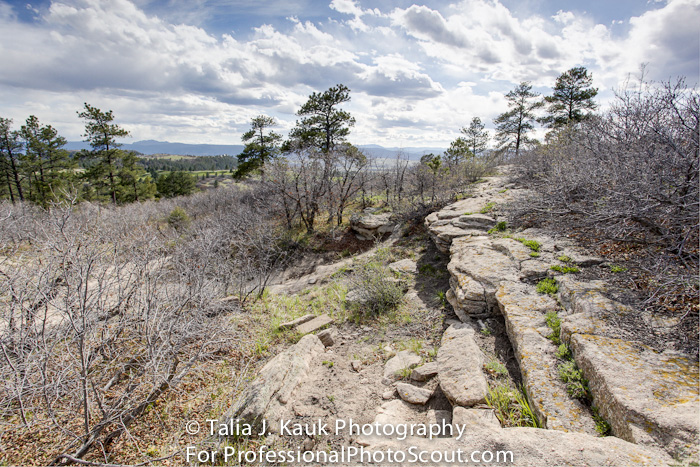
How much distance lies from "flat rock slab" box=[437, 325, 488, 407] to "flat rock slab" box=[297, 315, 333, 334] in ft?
8.29

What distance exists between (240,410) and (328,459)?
1387 mm

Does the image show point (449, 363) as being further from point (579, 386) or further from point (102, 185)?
point (102, 185)

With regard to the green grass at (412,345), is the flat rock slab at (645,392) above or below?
above

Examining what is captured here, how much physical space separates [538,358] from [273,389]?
307 centimetres

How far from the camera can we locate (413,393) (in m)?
3.40

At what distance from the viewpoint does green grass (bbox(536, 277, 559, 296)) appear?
4.09 m

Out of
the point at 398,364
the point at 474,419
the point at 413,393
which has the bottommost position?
the point at 398,364

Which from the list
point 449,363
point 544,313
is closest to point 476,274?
point 544,313

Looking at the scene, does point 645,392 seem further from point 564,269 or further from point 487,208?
point 487,208

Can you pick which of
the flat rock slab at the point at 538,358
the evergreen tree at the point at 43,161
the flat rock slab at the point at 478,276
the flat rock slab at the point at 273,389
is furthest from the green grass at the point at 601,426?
the evergreen tree at the point at 43,161

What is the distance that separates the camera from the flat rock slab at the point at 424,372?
363 centimetres

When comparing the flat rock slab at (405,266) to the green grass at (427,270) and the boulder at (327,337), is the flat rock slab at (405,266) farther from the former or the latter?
the boulder at (327,337)

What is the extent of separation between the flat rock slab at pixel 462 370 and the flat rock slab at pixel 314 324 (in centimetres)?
253

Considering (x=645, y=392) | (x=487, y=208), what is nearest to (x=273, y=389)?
(x=645, y=392)
